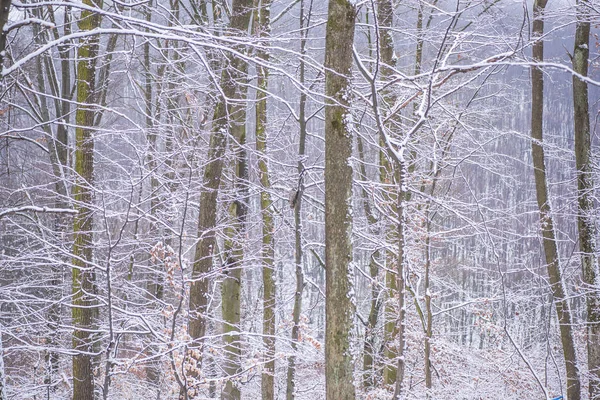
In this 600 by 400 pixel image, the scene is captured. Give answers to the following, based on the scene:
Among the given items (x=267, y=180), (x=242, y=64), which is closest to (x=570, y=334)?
(x=267, y=180)

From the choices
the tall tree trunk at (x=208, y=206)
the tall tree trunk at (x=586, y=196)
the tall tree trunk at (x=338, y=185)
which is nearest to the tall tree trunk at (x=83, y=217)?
the tall tree trunk at (x=208, y=206)

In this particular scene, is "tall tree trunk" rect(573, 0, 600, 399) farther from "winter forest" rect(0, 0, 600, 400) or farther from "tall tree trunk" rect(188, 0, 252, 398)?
"tall tree trunk" rect(188, 0, 252, 398)

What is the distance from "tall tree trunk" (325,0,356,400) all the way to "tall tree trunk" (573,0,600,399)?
5.38 m

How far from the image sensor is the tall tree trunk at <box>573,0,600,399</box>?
8359 mm

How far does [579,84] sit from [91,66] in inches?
314

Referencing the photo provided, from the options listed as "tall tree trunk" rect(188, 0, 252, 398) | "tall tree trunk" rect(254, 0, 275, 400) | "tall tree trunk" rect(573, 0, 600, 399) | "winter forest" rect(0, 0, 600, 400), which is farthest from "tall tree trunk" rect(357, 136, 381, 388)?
"tall tree trunk" rect(188, 0, 252, 398)

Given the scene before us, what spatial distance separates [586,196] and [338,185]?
5.81 metres

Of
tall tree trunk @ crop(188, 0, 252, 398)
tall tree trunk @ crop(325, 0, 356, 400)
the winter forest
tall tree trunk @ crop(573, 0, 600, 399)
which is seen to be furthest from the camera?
tall tree trunk @ crop(573, 0, 600, 399)

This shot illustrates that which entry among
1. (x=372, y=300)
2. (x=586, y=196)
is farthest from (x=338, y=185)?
(x=372, y=300)

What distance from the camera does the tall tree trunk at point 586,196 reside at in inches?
329

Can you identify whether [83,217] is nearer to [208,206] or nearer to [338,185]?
[208,206]

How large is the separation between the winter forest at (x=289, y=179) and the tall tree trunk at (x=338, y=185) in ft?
0.06

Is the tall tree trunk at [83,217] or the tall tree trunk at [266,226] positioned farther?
the tall tree trunk at [266,226]

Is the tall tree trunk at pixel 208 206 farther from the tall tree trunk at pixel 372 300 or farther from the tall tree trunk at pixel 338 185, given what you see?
the tall tree trunk at pixel 372 300
